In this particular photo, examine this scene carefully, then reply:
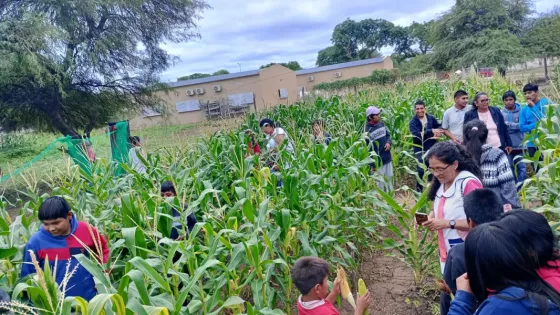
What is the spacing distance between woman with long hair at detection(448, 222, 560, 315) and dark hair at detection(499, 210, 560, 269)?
0.02m

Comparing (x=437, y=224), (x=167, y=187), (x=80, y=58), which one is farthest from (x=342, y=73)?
(x=437, y=224)

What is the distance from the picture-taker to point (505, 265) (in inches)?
50.8

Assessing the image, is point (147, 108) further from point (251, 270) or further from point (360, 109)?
point (251, 270)

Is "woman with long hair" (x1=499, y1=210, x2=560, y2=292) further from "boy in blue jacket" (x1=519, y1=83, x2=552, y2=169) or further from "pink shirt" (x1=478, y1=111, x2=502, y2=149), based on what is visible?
"boy in blue jacket" (x1=519, y1=83, x2=552, y2=169)

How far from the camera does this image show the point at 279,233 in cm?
266

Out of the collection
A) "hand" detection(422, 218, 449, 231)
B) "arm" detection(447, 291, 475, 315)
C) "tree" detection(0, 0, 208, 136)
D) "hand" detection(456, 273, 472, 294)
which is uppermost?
"tree" detection(0, 0, 208, 136)

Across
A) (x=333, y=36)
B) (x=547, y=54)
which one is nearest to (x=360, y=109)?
(x=547, y=54)

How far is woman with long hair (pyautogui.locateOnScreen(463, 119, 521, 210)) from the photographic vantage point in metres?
2.69

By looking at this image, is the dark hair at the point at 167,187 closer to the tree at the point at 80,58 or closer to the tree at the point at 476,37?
the tree at the point at 80,58

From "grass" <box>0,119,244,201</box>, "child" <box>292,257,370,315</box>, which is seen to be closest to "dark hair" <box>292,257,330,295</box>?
"child" <box>292,257,370,315</box>

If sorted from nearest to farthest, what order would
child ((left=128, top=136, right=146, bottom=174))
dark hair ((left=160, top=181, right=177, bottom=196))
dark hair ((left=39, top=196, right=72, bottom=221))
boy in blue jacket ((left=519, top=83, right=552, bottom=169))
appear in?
dark hair ((left=39, top=196, right=72, bottom=221))
dark hair ((left=160, top=181, right=177, bottom=196))
boy in blue jacket ((left=519, top=83, right=552, bottom=169))
child ((left=128, top=136, right=146, bottom=174))

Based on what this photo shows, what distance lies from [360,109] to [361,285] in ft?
23.1

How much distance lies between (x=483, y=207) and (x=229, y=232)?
1408mm

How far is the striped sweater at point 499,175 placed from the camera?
2682 millimetres
